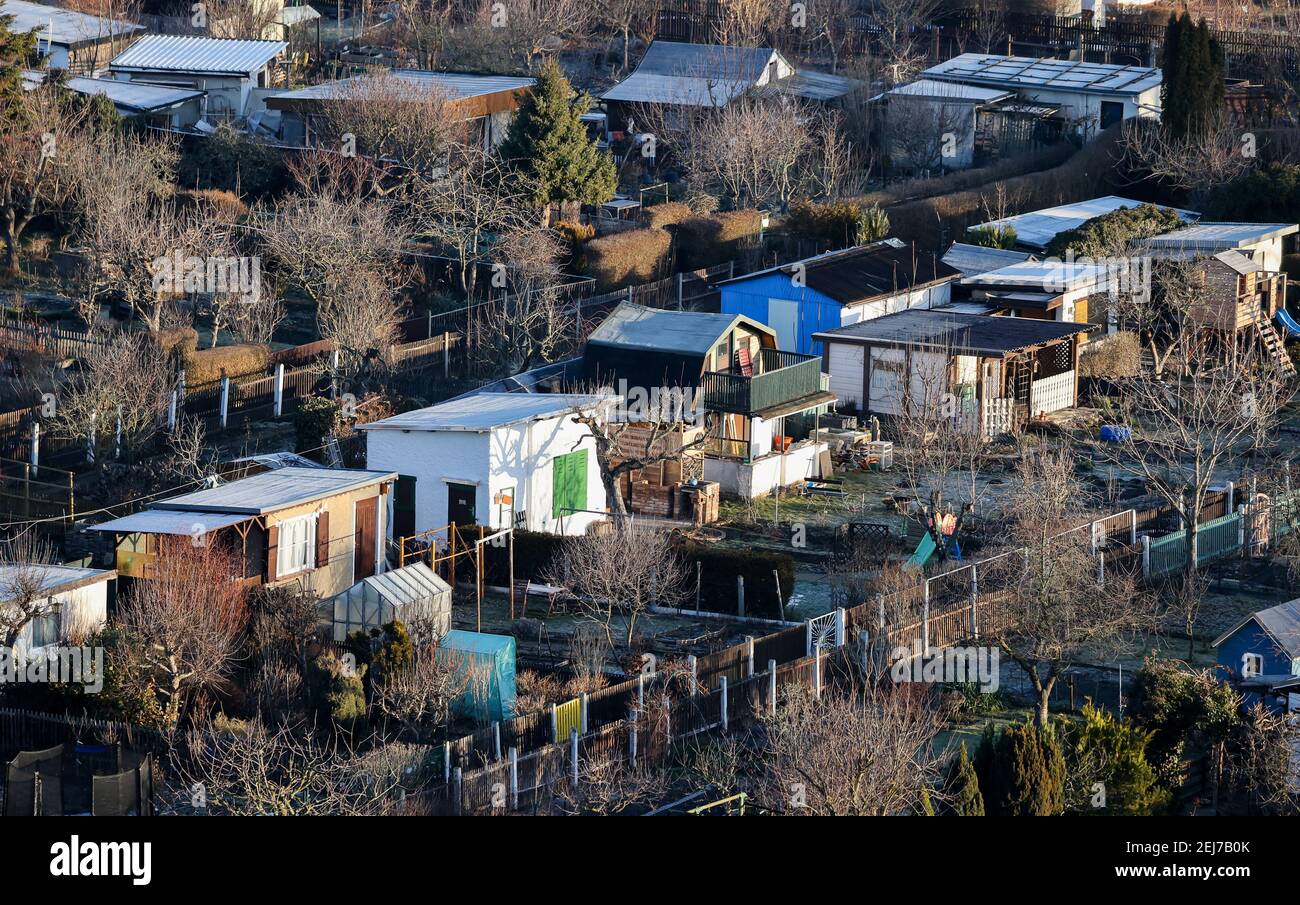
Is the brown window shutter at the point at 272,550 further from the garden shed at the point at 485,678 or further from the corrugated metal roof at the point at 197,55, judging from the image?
the corrugated metal roof at the point at 197,55

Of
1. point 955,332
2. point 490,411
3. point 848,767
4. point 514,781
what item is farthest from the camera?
point 955,332

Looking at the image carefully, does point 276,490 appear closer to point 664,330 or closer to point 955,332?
point 664,330

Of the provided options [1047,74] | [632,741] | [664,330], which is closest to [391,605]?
[632,741]

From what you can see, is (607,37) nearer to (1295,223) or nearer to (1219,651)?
(1295,223)

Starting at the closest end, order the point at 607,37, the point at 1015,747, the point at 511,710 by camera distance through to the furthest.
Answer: the point at 1015,747 → the point at 511,710 → the point at 607,37

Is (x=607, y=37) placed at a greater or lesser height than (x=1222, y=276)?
greater

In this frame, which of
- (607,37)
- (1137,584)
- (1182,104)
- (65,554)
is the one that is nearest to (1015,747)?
(1137,584)
